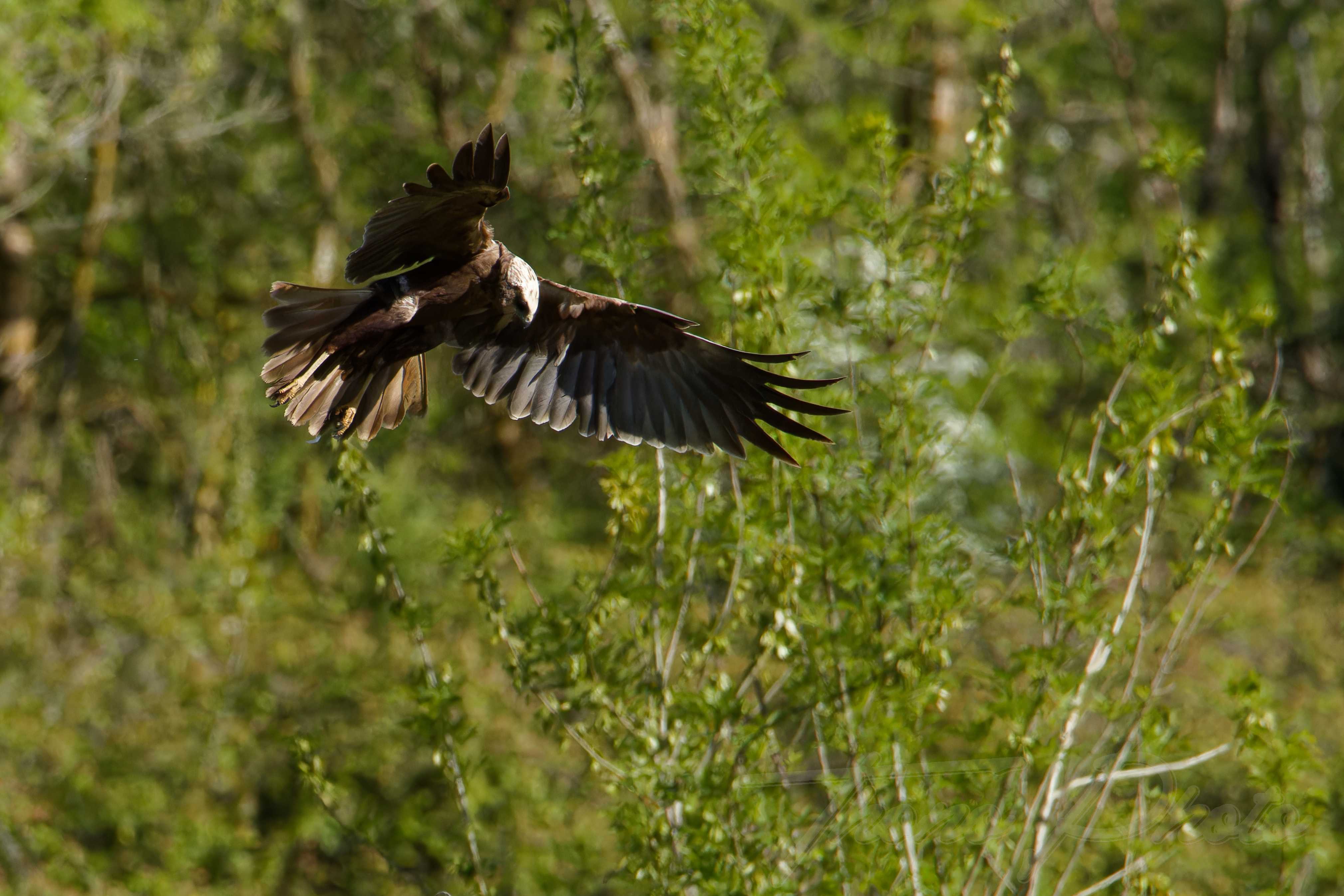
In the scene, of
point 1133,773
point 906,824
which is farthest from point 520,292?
point 1133,773

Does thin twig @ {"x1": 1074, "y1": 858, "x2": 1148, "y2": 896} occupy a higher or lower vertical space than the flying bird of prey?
lower

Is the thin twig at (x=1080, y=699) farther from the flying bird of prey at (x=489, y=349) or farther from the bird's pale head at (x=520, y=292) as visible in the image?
the bird's pale head at (x=520, y=292)

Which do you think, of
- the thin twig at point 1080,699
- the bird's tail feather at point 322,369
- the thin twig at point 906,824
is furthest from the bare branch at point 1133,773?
the bird's tail feather at point 322,369

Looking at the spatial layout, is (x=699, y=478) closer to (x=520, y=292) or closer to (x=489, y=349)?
(x=520, y=292)

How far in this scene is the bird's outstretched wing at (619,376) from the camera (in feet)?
13.0

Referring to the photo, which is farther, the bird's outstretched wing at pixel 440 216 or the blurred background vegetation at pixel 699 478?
the blurred background vegetation at pixel 699 478

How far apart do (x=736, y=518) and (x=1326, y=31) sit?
11.7m

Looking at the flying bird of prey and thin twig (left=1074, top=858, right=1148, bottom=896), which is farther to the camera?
the flying bird of prey

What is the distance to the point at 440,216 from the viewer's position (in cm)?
372

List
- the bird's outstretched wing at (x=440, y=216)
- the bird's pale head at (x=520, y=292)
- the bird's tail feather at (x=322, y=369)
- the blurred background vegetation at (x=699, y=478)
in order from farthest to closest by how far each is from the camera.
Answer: the bird's pale head at (x=520, y=292) → the bird's tail feather at (x=322, y=369) → the blurred background vegetation at (x=699, y=478) → the bird's outstretched wing at (x=440, y=216)

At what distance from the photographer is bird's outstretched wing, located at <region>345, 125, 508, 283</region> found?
325 centimetres

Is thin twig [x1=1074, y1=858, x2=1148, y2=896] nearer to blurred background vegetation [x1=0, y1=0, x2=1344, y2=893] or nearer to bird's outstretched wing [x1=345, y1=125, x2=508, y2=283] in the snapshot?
blurred background vegetation [x1=0, y1=0, x2=1344, y2=893]

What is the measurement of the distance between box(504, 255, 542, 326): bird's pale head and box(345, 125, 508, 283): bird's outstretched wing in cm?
13

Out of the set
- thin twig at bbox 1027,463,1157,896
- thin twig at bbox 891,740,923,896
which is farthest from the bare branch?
thin twig at bbox 891,740,923,896
